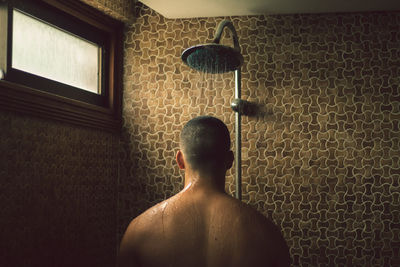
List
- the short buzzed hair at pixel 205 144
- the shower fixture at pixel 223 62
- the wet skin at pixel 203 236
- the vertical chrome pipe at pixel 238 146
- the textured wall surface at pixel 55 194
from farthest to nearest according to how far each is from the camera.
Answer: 1. the vertical chrome pipe at pixel 238 146
2. the shower fixture at pixel 223 62
3. the textured wall surface at pixel 55 194
4. the short buzzed hair at pixel 205 144
5. the wet skin at pixel 203 236

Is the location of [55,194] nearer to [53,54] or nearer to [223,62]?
[53,54]

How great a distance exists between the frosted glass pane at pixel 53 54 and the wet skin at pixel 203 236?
38.7 inches

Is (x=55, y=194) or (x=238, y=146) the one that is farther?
(x=238, y=146)

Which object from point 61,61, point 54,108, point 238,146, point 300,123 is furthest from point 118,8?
point 300,123

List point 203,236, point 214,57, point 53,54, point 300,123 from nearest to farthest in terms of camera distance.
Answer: point 203,236, point 214,57, point 53,54, point 300,123

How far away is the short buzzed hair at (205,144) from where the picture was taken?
100cm

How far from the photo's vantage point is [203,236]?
2.99ft

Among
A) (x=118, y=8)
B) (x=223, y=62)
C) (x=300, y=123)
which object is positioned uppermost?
(x=118, y=8)

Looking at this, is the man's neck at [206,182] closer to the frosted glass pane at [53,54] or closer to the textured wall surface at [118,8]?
the frosted glass pane at [53,54]

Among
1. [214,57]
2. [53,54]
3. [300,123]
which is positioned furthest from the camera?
[300,123]

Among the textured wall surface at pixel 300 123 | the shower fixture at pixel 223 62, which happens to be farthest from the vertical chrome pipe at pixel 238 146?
the textured wall surface at pixel 300 123

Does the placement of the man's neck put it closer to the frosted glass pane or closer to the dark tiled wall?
the dark tiled wall

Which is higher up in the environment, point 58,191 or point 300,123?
point 300,123

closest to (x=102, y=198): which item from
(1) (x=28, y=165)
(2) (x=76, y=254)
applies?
(2) (x=76, y=254)
